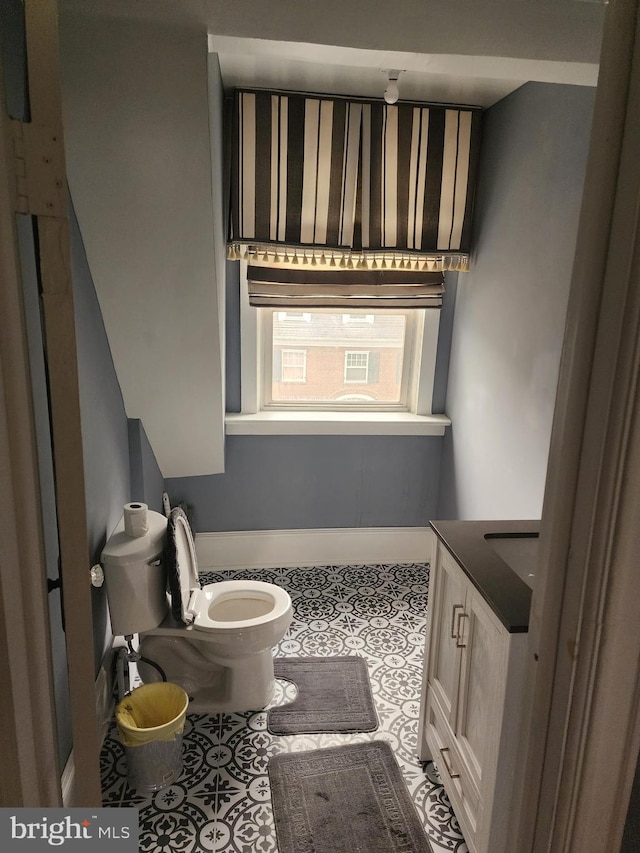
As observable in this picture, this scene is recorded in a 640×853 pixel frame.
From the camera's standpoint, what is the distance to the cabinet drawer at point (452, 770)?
158cm

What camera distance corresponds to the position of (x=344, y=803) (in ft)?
6.14

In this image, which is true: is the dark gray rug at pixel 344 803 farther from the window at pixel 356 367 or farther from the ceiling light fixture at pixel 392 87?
the ceiling light fixture at pixel 392 87

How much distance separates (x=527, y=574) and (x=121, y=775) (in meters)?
1.55

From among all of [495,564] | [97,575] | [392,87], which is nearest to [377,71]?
[392,87]

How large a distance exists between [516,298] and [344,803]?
202cm

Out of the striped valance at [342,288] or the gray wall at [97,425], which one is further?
the striped valance at [342,288]

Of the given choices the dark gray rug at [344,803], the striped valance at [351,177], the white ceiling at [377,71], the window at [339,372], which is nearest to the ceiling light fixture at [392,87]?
the white ceiling at [377,71]

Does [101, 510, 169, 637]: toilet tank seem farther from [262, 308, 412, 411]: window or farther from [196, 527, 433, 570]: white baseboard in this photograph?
[262, 308, 412, 411]: window

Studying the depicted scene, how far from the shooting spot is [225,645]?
7.05 ft

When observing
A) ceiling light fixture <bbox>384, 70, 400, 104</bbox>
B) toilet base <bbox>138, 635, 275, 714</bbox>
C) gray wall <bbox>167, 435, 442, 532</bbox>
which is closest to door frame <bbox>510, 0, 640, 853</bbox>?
toilet base <bbox>138, 635, 275, 714</bbox>

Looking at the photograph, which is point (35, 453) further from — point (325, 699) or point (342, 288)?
point (342, 288)

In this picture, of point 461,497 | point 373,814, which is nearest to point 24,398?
point 373,814

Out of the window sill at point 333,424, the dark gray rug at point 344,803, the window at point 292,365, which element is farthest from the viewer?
the window at point 292,365

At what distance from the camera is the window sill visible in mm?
3195
